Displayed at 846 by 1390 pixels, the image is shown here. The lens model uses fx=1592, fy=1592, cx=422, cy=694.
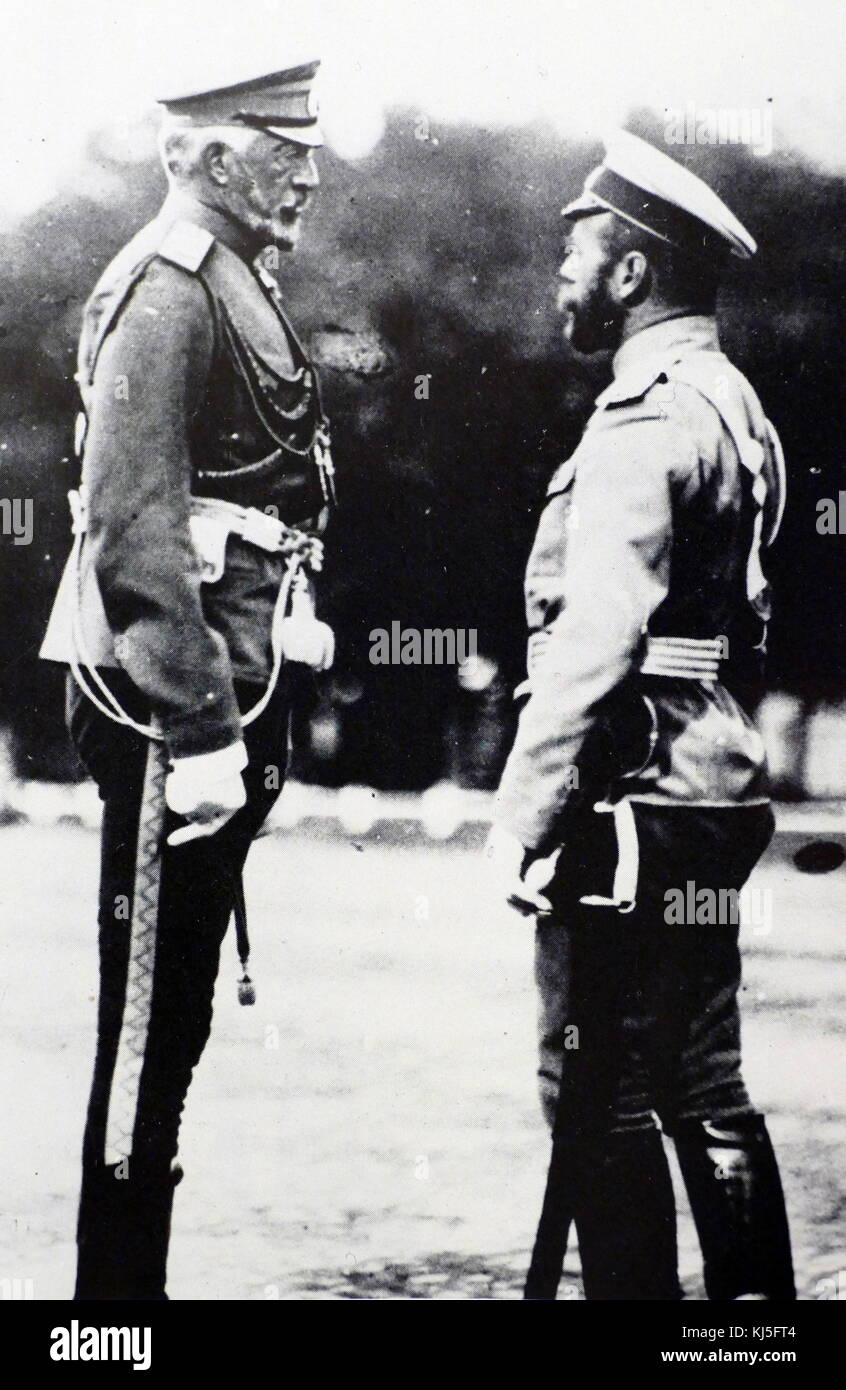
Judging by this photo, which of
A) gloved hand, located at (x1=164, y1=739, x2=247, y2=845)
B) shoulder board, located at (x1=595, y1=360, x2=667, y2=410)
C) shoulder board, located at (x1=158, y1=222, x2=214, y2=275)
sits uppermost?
shoulder board, located at (x1=158, y1=222, x2=214, y2=275)

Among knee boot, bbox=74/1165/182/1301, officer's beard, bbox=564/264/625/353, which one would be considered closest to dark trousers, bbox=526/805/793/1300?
knee boot, bbox=74/1165/182/1301

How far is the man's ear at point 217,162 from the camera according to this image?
3.62m

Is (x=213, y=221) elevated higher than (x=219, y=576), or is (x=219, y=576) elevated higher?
(x=213, y=221)

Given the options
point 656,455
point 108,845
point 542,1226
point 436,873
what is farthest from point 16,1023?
point 656,455

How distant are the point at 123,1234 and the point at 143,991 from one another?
0.58 meters

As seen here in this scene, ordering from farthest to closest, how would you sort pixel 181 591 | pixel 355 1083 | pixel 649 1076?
pixel 355 1083 → pixel 649 1076 → pixel 181 591

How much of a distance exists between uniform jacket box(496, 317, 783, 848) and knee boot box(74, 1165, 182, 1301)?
3.91 ft

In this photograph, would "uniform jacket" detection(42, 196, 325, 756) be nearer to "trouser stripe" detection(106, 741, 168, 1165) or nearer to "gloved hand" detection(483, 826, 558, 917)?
"trouser stripe" detection(106, 741, 168, 1165)

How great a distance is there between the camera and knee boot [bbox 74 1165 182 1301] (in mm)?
3646

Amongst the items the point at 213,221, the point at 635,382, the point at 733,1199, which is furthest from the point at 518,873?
the point at 213,221

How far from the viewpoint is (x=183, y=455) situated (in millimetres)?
3523

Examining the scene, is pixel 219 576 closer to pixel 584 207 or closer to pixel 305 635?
pixel 305 635

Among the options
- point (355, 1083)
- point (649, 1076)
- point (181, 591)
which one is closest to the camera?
point (181, 591)

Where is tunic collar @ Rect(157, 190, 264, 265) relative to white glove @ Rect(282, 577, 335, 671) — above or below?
above
